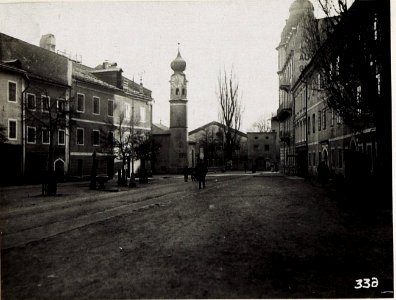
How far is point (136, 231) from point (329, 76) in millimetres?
9393

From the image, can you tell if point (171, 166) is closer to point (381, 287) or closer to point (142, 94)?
point (142, 94)

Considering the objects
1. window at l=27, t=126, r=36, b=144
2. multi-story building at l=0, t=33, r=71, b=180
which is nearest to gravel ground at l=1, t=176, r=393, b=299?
multi-story building at l=0, t=33, r=71, b=180

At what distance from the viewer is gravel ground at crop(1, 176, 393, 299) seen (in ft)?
17.0

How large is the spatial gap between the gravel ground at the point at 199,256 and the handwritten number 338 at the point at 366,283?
0.07 m

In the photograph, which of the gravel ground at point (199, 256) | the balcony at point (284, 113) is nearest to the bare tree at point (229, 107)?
the balcony at point (284, 113)

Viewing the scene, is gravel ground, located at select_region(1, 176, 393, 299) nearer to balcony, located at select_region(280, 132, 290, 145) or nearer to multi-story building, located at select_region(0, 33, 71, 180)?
multi-story building, located at select_region(0, 33, 71, 180)

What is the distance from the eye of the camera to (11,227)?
9117 mm

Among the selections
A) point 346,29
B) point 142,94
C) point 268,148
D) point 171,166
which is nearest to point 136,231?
point 346,29

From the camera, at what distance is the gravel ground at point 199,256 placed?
5.17 meters

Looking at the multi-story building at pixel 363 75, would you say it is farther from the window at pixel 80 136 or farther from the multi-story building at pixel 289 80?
the window at pixel 80 136

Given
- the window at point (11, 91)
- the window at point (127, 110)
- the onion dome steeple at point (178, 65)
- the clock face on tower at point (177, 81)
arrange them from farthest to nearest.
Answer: the clock face on tower at point (177, 81) → the onion dome steeple at point (178, 65) → the window at point (127, 110) → the window at point (11, 91)

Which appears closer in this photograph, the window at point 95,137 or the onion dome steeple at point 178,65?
the window at point 95,137

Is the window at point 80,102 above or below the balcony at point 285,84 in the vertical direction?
below

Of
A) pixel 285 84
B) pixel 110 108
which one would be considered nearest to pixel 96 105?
pixel 110 108
